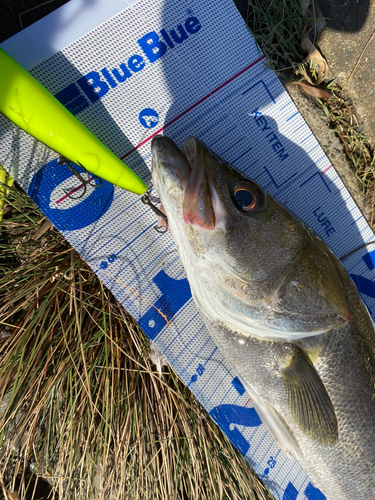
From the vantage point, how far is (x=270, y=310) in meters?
1.45

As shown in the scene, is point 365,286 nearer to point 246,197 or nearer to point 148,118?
point 246,197

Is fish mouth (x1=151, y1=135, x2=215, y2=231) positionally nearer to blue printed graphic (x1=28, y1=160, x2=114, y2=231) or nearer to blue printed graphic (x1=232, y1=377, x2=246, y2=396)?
blue printed graphic (x1=28, y1=160, x2=114, y2=231)

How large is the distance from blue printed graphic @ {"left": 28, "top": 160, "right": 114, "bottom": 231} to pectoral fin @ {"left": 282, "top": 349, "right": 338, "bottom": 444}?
1.26 meters

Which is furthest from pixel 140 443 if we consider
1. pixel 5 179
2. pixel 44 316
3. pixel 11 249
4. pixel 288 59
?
pixel 288 59

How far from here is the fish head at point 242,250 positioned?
135cm

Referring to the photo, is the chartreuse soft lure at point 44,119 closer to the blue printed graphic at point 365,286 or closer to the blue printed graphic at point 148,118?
the blue printed graphic at point 148,118

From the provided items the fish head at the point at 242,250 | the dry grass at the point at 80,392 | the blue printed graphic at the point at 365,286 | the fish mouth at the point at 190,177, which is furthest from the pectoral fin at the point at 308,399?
the blue printed graphic at the point at 365,286

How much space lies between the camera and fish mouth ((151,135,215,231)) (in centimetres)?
132

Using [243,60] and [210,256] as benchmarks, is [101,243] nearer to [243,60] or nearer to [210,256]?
[210,256]

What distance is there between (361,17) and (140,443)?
315cm

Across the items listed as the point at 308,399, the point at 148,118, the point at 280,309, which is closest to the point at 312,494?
the point at 308,399

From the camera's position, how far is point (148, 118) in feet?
6.11

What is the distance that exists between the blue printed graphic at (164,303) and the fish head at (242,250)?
17.5 inches

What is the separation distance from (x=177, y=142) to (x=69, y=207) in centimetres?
72
